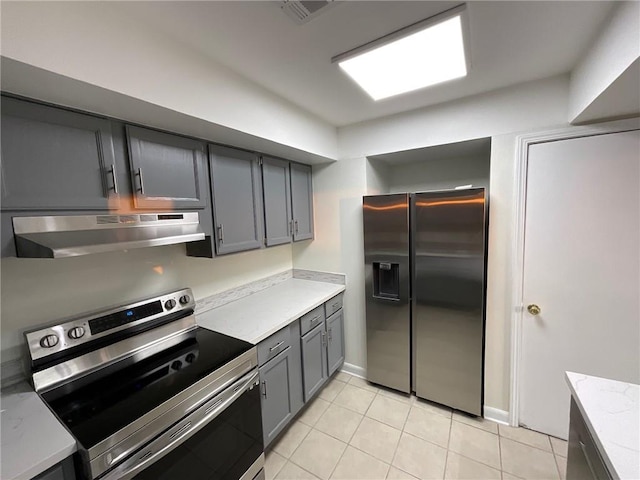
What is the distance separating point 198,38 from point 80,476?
1.77 meters

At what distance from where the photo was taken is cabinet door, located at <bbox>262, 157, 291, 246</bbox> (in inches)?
83.3

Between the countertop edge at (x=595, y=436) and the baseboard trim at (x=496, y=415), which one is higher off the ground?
the countertop edge at (x=595, y=436)

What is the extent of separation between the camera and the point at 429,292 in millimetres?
2086

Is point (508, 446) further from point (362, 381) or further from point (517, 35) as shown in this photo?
point (517, 35)

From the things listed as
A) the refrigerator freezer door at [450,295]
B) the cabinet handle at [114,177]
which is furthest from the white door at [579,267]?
the cabinet handle at [114,177]

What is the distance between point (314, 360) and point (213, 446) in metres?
1.02

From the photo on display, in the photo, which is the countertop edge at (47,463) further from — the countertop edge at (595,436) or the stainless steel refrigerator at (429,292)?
the stainless steel refrigerator at (429,292)

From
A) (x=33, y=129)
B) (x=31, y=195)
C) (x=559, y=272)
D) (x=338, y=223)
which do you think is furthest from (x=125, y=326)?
(x=559, y=272)

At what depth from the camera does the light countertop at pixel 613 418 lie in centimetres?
74

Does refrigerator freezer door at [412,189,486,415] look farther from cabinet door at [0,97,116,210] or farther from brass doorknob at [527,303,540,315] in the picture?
cabinet door at [0,97,116,210]

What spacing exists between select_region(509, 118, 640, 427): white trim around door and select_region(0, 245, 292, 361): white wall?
2.18m

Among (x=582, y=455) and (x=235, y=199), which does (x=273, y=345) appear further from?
(x=582, y=455)

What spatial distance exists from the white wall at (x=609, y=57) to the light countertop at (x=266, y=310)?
2.01 metres

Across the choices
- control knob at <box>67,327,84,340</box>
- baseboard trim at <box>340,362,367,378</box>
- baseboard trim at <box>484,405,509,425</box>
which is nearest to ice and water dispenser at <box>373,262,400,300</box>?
baseboard trim at <box>340,362,367,378</box>
